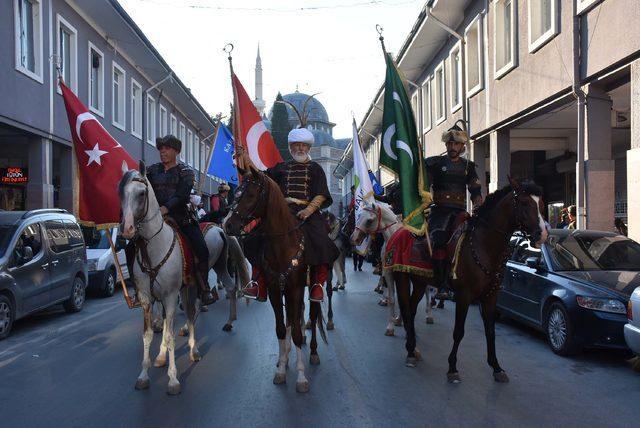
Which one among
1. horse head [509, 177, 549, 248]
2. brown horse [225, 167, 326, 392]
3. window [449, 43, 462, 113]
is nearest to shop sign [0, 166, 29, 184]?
brown horse [225, 167, 326, 392]

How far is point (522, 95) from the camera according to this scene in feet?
48.6

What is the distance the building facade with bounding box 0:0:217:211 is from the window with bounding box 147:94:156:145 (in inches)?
30.1

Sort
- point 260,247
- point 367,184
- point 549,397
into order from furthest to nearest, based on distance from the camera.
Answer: point 367,184 < point 260,247 < point 549,397

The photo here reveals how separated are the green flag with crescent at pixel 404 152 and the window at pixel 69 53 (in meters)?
13.4

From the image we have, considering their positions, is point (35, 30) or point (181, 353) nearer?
point (181, 353)

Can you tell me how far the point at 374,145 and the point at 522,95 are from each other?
89.2ft

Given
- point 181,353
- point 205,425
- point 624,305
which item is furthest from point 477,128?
point 205,425

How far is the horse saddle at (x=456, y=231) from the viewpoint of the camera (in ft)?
21.2

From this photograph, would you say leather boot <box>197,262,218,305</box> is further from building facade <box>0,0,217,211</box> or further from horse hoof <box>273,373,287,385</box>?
building facade <box>0,0,217,211</box>

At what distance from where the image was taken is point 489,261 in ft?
20.1

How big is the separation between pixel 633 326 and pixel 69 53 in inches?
673

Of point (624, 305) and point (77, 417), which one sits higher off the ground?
point (624, 305)

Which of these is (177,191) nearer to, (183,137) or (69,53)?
(69,53)

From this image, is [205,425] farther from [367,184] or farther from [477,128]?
[477,128]
